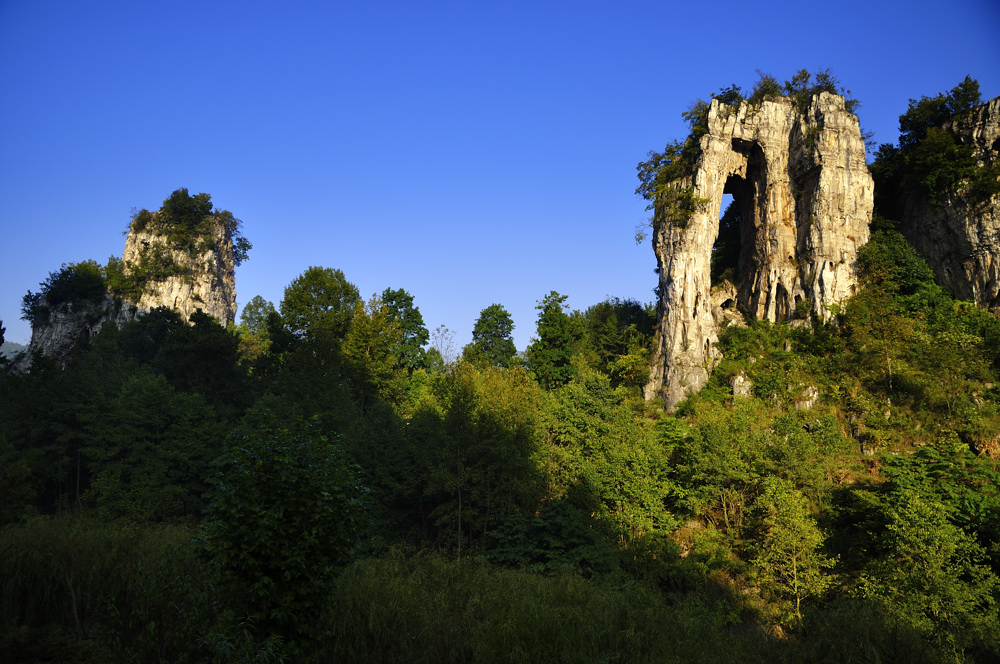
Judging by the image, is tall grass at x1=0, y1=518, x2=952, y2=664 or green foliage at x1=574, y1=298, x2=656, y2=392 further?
green foliage at x1=574, y1=298, x2=656, y2=392

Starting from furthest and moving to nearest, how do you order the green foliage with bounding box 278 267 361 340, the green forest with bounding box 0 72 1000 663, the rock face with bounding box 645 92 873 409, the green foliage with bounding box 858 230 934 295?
the green foliage with bounding box 278 267 361 340 < the rock face with bounding box 645 92 873 409 < the green foliage with bounding box 858 230 934 295 < the green forest with bounding box 0 72 1000 663

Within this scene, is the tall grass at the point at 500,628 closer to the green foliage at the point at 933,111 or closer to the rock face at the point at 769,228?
the rock face at the point at 769,228

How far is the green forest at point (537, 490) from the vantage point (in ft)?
25.7

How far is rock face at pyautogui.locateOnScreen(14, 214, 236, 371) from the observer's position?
5812cm

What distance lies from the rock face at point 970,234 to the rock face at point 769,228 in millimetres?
3685

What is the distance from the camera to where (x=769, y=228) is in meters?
38.5

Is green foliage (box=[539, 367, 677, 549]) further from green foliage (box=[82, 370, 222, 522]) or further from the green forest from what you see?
green foliage (box=[82, 370, 222, 522])

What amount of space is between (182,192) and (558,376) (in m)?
48.1

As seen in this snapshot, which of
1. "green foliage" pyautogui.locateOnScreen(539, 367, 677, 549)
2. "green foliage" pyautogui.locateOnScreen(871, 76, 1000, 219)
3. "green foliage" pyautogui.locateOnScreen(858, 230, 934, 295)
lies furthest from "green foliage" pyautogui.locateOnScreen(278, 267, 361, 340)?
"green foliage" pyautogui.locateOnScreen(871, 76, 1000, 219)

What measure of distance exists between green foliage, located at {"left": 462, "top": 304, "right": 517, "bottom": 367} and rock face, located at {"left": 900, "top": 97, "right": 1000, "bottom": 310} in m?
29.1

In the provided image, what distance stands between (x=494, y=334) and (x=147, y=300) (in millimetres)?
36383

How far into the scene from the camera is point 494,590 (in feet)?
43.0

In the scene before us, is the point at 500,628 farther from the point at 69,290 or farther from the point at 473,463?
the point at 69,290

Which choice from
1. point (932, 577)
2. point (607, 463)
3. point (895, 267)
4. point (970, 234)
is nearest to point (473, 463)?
point (607, 463)
